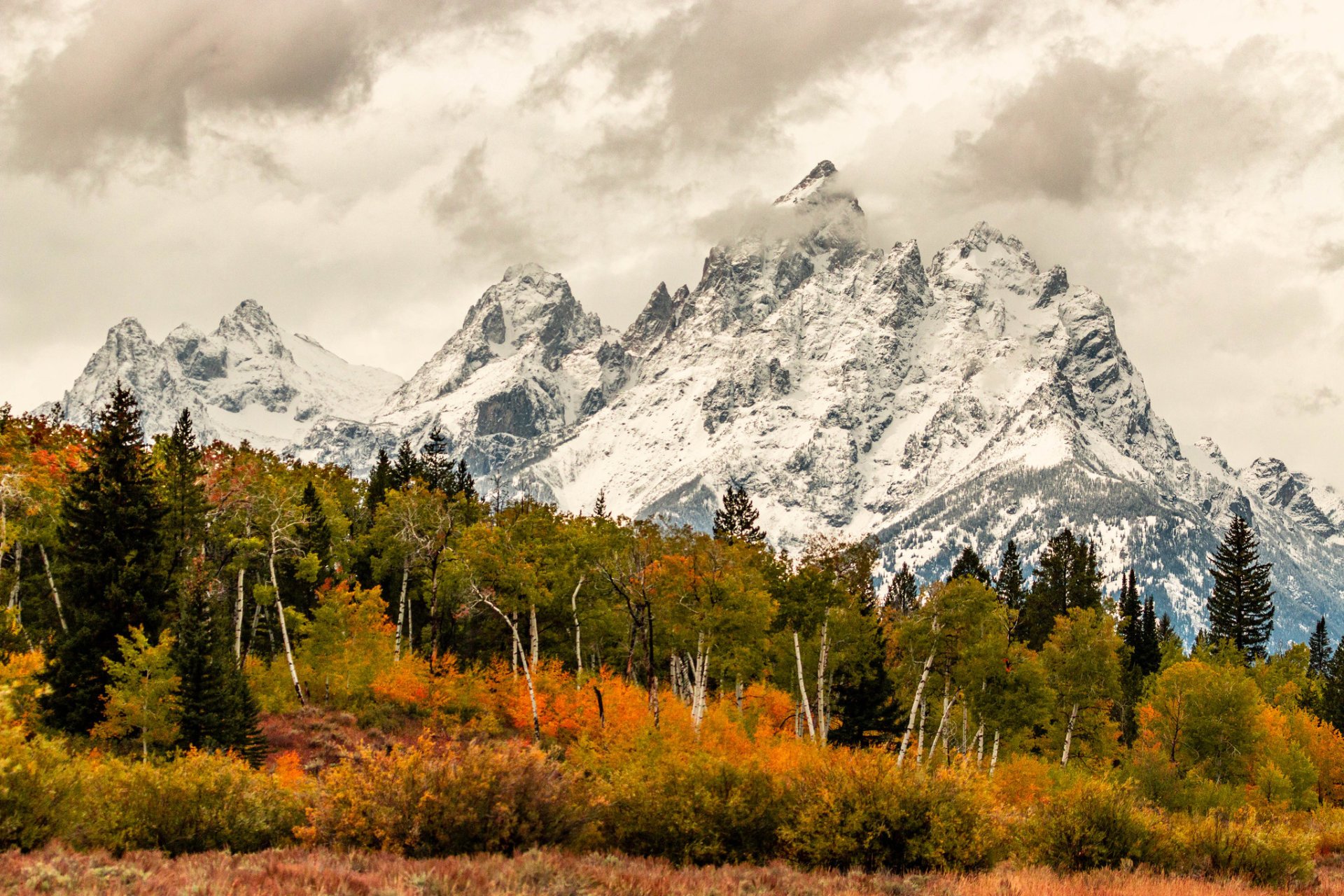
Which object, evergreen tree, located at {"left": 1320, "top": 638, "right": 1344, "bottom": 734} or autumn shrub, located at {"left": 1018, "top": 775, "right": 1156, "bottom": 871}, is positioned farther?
evergreen tree, located at {"left": 1320, "top": 638, "right": 1344, "bottom": 734}

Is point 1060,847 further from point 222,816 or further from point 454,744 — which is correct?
point 222,816

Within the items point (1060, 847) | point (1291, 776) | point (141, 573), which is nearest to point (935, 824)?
point (1060, 847)

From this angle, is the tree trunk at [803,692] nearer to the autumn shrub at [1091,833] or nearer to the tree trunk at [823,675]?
the tree trunk at [823,675]

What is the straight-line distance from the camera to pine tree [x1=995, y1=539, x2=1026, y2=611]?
92.2m

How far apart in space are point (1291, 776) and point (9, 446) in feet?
222

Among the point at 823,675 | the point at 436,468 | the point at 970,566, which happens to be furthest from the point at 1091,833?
the point at 436,468

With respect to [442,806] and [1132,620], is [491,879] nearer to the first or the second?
[442,806]

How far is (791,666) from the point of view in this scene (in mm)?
50656

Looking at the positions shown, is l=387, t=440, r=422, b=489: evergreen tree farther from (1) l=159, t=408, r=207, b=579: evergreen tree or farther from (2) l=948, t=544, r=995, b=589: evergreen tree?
(2) l=948, t=544, r=995, b=589: evergreen tree

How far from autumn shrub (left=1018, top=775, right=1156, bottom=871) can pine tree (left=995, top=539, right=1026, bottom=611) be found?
69915 mm

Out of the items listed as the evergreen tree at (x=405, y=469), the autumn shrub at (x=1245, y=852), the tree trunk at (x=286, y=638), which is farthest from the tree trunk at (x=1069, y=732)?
the evergreen tree at (x=405, y=469)

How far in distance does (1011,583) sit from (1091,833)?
81489 mm

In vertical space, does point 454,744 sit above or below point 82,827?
above

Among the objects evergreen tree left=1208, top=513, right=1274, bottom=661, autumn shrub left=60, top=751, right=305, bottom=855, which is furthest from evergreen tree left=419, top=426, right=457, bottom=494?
evergreen tree left=1208, top=513, right=1274, bottom=661
